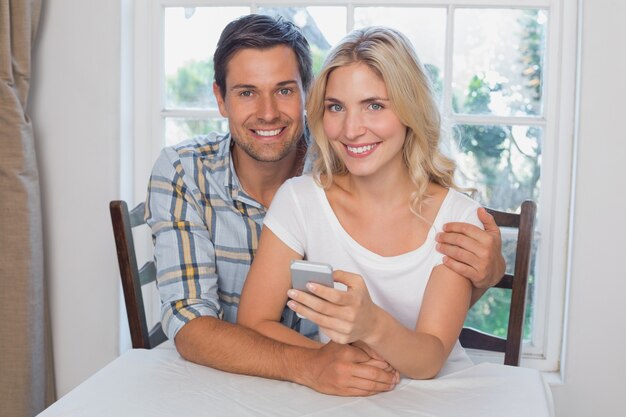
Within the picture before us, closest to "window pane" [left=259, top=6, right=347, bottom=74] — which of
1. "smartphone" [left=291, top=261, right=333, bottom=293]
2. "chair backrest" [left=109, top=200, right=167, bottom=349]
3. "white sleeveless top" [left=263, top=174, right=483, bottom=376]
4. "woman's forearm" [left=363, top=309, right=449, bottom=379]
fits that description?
"white sleeveless top" [left=263, top=174, right=483, bottom=376]

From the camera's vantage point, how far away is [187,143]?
2094 mm

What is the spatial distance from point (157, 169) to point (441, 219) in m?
0.74

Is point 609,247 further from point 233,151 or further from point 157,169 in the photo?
point 157,169

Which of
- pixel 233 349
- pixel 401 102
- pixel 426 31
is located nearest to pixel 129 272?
pixel 233 349

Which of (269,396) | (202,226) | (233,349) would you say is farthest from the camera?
(202,226)

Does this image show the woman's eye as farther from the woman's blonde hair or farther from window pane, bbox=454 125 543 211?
window pane, bbox=454 125 543 211

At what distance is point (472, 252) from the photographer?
1.66 meters

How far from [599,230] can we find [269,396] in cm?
137

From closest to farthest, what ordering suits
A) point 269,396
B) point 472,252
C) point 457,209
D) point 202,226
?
point 269,396
point 472,252
point 457,209
point 202,226

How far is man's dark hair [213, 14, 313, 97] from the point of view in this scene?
1938mm

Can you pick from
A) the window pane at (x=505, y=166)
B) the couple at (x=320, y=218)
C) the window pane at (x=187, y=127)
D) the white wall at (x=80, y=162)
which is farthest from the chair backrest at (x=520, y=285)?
the white wall at (x=80, y=162)

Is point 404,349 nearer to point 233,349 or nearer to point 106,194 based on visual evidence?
point 233,349

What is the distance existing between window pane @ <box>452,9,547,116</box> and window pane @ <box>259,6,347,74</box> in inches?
15.4

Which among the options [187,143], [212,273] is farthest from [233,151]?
[212,273]
